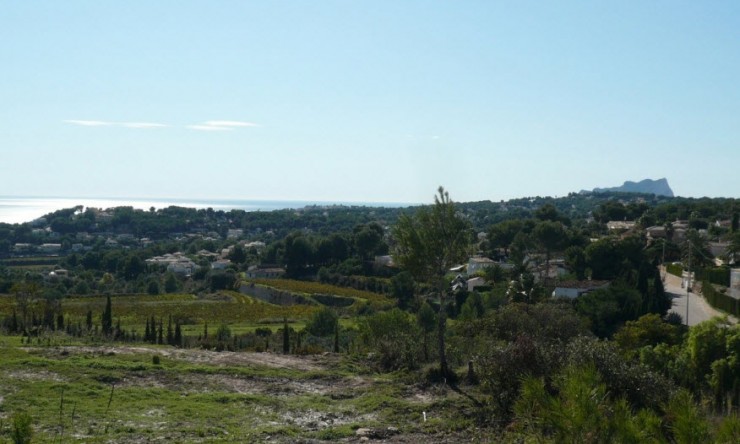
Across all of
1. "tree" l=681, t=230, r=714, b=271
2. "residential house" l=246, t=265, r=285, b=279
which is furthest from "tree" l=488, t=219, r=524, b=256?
"residential house" l=246, t=265, r=285, b=279

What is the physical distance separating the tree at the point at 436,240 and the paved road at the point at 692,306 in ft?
77.8

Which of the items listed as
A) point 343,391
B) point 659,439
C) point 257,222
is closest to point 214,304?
point 343,391

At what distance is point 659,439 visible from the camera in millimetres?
5922

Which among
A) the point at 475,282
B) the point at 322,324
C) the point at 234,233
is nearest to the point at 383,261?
the point at 475,282

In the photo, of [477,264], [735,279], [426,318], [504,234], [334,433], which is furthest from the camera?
[504,234]

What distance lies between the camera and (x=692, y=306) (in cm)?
4584

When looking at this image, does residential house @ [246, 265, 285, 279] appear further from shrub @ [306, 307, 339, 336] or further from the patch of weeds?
the patch of weeds

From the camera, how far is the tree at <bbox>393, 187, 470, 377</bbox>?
19531 millimetres

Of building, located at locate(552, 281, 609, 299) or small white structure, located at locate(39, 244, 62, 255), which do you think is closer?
building, located at locate(552, 281, 609, 299)

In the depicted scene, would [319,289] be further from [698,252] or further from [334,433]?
[334,433]

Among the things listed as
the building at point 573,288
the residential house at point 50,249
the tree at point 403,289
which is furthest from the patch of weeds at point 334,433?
the residential house at point 50,249

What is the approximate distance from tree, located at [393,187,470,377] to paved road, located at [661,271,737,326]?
77.8ft

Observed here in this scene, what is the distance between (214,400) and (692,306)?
3834 centimetres

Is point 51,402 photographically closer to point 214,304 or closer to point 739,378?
point 739,378
